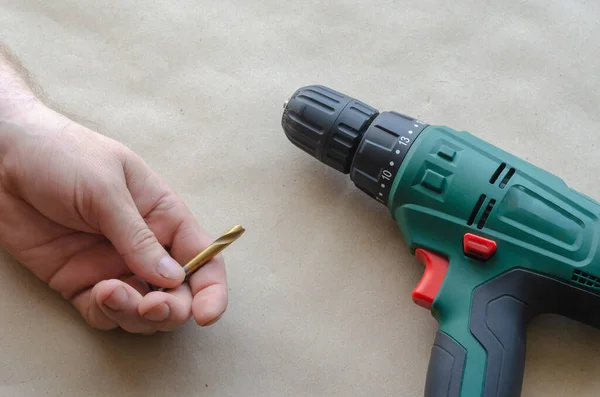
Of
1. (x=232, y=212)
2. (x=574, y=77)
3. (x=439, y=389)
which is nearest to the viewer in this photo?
(x=439, y=389)

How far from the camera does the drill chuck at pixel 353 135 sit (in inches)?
32.4

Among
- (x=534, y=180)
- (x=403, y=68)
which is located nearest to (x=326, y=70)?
(x=403, y=68)

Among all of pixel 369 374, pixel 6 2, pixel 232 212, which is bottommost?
pixel 369 374

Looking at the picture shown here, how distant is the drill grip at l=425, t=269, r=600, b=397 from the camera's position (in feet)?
2.39

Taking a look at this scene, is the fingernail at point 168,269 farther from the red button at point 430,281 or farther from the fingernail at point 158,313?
the red button at point 430,281

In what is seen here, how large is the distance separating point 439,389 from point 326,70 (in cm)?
53

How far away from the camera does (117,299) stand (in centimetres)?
69

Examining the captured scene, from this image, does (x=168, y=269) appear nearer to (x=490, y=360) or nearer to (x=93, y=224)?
(x=93, y=224)

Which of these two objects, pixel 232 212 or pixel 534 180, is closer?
pixel 534 180

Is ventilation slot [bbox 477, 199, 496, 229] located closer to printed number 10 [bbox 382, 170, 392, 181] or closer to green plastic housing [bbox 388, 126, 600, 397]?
green plastic housing [bbox 388, 126, 600, 397]

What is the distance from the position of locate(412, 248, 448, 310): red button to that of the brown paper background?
2.6 inches

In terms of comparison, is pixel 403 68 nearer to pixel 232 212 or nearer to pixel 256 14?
pixel 256 14

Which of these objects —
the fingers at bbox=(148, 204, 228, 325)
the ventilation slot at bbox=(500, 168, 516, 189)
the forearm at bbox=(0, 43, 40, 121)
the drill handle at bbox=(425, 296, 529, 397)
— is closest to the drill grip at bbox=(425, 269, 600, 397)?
the drill handle at bbox=(425, 296, 529, 397)

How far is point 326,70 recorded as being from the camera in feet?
3.39
